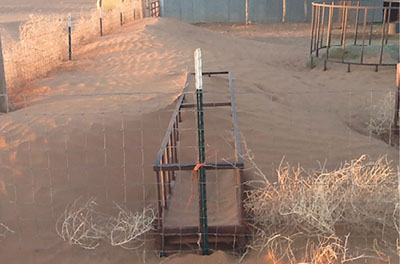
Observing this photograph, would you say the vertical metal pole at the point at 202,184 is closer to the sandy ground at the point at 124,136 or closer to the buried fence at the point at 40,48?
the sandy ground at the point at 124,136

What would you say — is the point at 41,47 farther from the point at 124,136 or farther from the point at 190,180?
the point at 190,180

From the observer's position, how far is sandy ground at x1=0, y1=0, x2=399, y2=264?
5227 mm

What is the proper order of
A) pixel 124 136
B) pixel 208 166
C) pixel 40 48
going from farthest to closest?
pixel 40 48, pixel 124 136, pixel 208 166

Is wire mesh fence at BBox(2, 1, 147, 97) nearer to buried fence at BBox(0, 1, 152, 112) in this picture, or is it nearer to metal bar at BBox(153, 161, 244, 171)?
buried fence at BBox(0, 1, 152, 112)

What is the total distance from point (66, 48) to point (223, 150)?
8.51 metres

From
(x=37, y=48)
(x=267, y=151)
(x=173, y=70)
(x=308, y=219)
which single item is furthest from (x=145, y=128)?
(x=37, y=48)

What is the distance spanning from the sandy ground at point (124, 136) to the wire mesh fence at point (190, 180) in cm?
2

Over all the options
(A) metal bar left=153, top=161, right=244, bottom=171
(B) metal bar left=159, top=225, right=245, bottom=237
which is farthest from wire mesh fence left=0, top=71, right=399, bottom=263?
(A) metal bar left=153, top=161, right=244, bottom=171

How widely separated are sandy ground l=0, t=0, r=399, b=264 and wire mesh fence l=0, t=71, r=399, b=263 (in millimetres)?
18

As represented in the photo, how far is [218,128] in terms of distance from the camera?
704cm

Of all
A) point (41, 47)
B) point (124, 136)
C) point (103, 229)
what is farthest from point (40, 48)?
point (103, 229)

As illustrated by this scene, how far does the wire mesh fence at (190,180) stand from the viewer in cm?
455

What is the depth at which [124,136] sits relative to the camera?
6.65 meters

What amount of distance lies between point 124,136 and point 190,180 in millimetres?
1080
